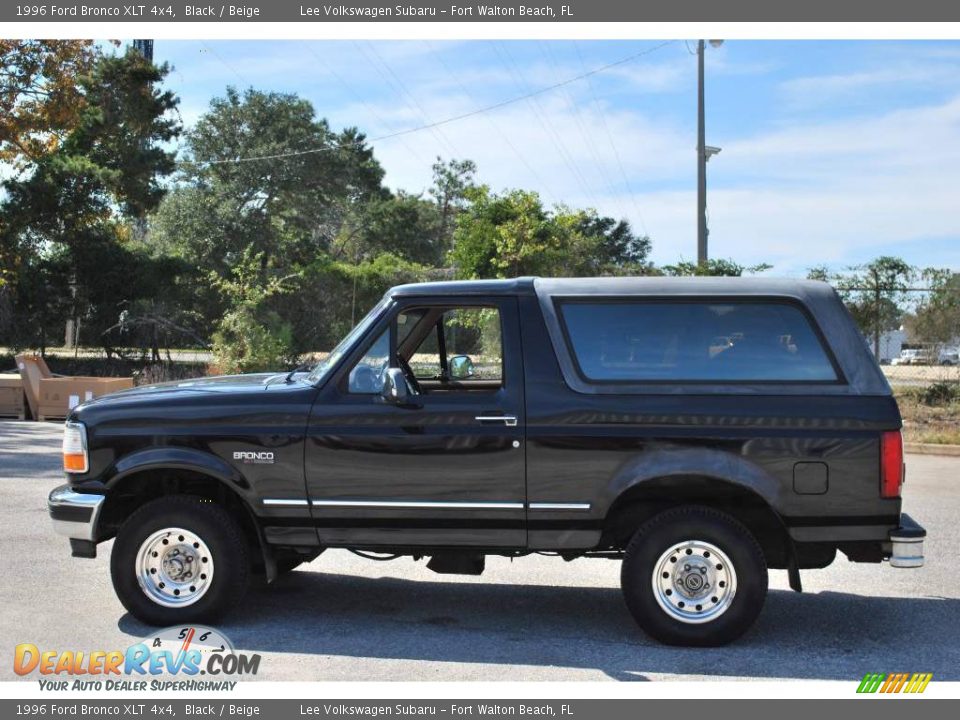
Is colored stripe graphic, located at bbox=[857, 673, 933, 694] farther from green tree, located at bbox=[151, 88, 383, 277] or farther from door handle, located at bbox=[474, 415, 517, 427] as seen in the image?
green tree, located at bbox=[151, 88, 383, 277]

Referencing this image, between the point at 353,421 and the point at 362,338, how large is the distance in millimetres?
502

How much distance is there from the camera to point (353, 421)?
18.9 feet

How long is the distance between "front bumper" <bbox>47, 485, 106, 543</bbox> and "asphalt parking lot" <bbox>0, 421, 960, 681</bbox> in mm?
552

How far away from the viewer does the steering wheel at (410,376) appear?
612 cm

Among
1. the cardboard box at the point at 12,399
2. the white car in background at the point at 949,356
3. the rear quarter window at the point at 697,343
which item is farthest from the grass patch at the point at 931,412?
the cardboard box at the point at 12,399

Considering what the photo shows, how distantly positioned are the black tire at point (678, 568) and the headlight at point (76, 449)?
129 inches

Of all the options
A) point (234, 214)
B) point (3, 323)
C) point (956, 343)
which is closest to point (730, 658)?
point (956, 343)

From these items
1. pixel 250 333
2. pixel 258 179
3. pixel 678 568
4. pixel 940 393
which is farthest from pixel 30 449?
pixel 258 179

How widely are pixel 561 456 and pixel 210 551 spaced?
2.14 meters

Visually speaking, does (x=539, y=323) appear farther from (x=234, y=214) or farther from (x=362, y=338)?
(x=234, y=214)

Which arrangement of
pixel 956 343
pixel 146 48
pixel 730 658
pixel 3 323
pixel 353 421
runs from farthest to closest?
pixel 146 48 → pixel 3 323 → pixel 956 343 → pixel 353 421 → pixel 730 658

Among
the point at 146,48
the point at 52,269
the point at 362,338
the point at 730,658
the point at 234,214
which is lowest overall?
the point at 730,658

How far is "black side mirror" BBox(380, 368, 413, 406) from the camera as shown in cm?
557

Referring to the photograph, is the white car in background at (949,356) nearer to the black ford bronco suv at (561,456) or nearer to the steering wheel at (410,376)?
the black ford bronco suv at (561,456)
